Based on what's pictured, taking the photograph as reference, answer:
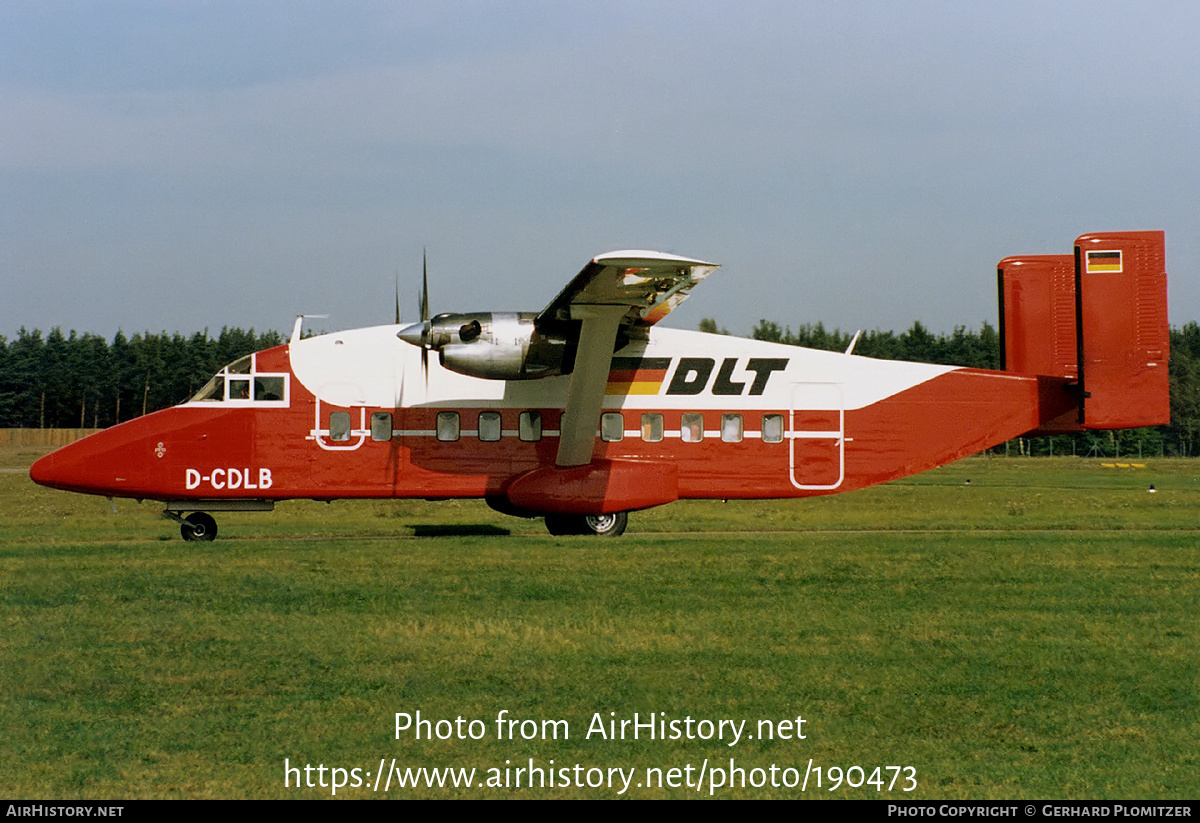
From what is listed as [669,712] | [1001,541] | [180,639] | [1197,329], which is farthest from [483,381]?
[1197,329]

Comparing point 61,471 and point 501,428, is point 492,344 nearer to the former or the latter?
point 501,428

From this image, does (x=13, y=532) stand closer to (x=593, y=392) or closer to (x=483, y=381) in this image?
(x=483, y=381)

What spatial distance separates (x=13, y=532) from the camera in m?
22.5

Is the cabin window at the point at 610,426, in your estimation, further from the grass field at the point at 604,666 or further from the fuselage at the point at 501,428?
the grass field at the point at 604,666

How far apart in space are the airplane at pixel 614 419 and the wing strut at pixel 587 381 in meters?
0.04

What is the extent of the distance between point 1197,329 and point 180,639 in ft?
399

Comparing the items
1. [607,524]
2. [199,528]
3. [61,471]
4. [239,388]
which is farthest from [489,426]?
[61,471]

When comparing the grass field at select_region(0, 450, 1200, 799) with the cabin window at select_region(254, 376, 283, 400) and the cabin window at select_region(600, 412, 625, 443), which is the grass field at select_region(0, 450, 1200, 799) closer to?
the cabin window at select_region(600, 412, 625, 443)

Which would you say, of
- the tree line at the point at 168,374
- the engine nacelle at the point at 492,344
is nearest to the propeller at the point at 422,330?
the engine nacelle at the point at 492,344

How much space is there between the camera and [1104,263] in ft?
69.2

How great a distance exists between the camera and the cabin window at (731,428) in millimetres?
21312

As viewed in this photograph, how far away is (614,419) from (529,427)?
1544mm

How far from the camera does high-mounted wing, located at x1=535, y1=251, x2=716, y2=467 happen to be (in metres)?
16.9

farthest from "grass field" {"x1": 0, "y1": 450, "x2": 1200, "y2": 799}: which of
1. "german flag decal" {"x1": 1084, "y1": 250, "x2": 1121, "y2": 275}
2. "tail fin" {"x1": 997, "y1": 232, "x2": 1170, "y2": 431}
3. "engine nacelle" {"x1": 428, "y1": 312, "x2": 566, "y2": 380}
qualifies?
"german flag decal" {"x1": 1084, "y1": 250, "x2": 1121, "y2": 275}
